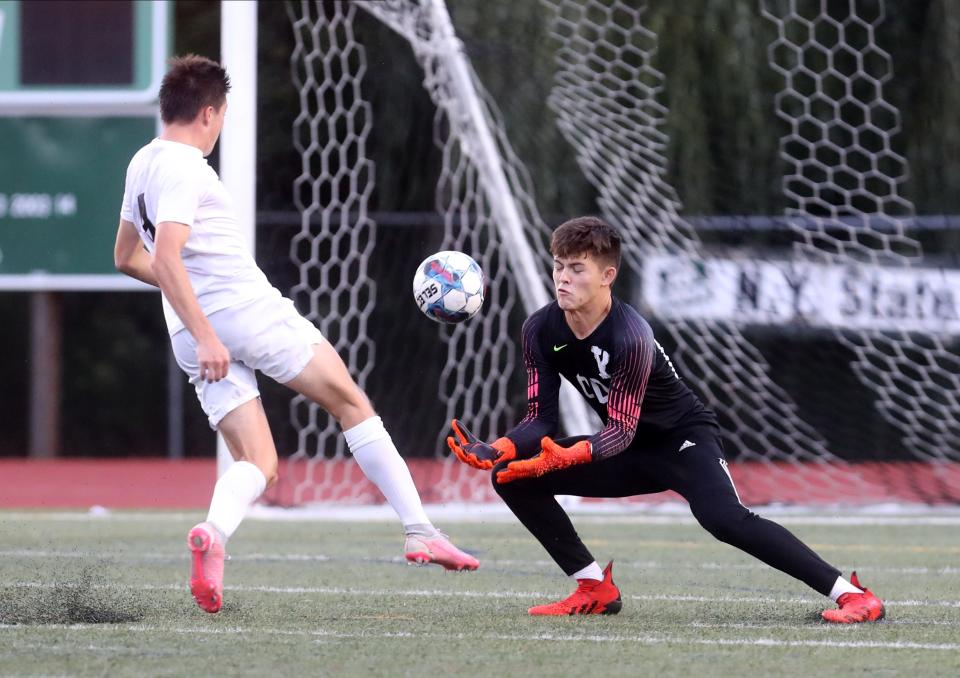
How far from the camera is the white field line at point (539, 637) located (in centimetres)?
418

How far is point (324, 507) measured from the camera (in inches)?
353

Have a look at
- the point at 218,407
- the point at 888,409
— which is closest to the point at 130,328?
the point at 888,409

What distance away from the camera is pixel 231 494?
177 inches

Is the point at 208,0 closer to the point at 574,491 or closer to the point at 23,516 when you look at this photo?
the point at 23,516

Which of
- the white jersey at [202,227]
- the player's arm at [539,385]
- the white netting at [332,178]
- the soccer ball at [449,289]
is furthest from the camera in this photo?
the white netting at [332,178]

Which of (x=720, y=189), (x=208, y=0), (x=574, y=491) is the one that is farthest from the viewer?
(x=208, y=0)

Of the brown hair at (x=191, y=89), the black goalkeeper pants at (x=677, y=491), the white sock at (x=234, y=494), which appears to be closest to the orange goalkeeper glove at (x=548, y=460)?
the black goalkeeper pants at (x=677, y=491)

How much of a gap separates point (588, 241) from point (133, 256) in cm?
150

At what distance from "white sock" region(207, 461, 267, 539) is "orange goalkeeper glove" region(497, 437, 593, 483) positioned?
77 centimetres

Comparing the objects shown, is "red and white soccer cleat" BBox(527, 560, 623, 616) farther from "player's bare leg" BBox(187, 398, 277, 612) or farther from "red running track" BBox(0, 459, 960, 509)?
"red running track" BBox(0, 459, 960, 509)

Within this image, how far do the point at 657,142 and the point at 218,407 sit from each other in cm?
546

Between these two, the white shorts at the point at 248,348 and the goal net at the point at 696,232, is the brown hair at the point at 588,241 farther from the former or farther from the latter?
the goal net at the point at 696,232

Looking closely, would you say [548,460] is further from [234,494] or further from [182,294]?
[182,294]

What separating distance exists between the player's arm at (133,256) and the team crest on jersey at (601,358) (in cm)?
145
